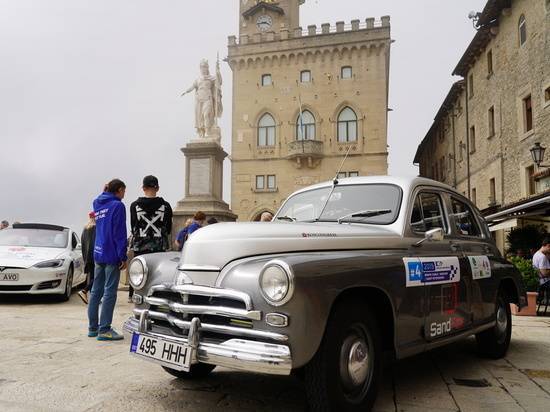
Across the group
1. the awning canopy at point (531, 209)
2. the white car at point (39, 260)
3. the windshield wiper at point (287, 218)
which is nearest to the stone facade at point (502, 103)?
the awning canopy at point (531, 209)

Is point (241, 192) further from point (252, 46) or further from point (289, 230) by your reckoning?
point (289, 230)

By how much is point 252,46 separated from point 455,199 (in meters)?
34.7

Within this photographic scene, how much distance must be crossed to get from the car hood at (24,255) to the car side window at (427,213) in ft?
23.2

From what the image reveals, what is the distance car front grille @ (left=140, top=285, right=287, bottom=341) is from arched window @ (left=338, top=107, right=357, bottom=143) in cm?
3287

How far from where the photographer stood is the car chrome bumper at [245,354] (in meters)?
2.61

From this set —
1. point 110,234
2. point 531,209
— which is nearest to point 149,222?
point 110,234

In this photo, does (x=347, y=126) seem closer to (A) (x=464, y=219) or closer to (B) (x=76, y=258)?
(B) (x=76, y=258)

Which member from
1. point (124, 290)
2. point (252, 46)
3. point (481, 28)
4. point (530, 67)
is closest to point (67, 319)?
point (124, 290)

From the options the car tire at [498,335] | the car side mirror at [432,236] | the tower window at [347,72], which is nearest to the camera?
the car side mirror at [432,236]

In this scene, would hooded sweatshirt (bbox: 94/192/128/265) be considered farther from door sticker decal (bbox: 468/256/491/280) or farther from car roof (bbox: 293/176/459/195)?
door sticker decal (bbox: 468/256/491/280)

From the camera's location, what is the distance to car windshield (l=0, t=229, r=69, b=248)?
943 cm

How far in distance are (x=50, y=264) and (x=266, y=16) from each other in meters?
35.1

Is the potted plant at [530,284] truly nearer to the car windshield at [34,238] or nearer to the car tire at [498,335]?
the car tire at [498,335]

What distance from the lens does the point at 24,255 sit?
862cm
